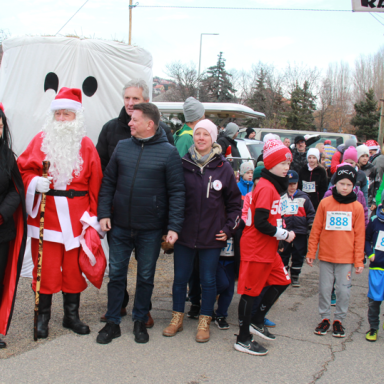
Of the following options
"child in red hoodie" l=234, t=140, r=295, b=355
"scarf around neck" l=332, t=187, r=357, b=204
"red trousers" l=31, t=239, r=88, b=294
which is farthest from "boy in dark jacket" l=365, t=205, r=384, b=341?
"red trousers" l=31, t=239, r=88, b=294

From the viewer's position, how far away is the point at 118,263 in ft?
12.2

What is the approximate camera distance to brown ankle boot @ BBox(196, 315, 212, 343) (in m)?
3.74

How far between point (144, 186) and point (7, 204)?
3.61ft

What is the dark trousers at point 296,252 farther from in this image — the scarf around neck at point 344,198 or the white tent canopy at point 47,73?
the white tent canopy at point 47,73

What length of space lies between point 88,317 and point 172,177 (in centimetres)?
165

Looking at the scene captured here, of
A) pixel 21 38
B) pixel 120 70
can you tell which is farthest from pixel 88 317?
pixel 21 38

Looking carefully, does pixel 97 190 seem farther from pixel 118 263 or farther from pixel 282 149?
pixel 282 149

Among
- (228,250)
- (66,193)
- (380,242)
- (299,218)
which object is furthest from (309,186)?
(66,193)

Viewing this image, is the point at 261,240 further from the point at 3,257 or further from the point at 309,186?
the point at 309,186

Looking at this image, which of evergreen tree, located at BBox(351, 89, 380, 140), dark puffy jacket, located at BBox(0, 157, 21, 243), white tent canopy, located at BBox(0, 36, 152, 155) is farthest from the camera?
evergreen tree, located at BBox(351, 89, 380, 140)

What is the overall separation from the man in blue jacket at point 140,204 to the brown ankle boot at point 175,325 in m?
0.21

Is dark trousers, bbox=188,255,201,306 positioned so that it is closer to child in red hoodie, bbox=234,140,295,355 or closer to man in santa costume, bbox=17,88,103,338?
child in red hoodie, bbox=234,140,295,355

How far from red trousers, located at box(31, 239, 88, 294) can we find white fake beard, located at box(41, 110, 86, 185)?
0.59 meters

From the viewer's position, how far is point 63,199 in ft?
12.0
